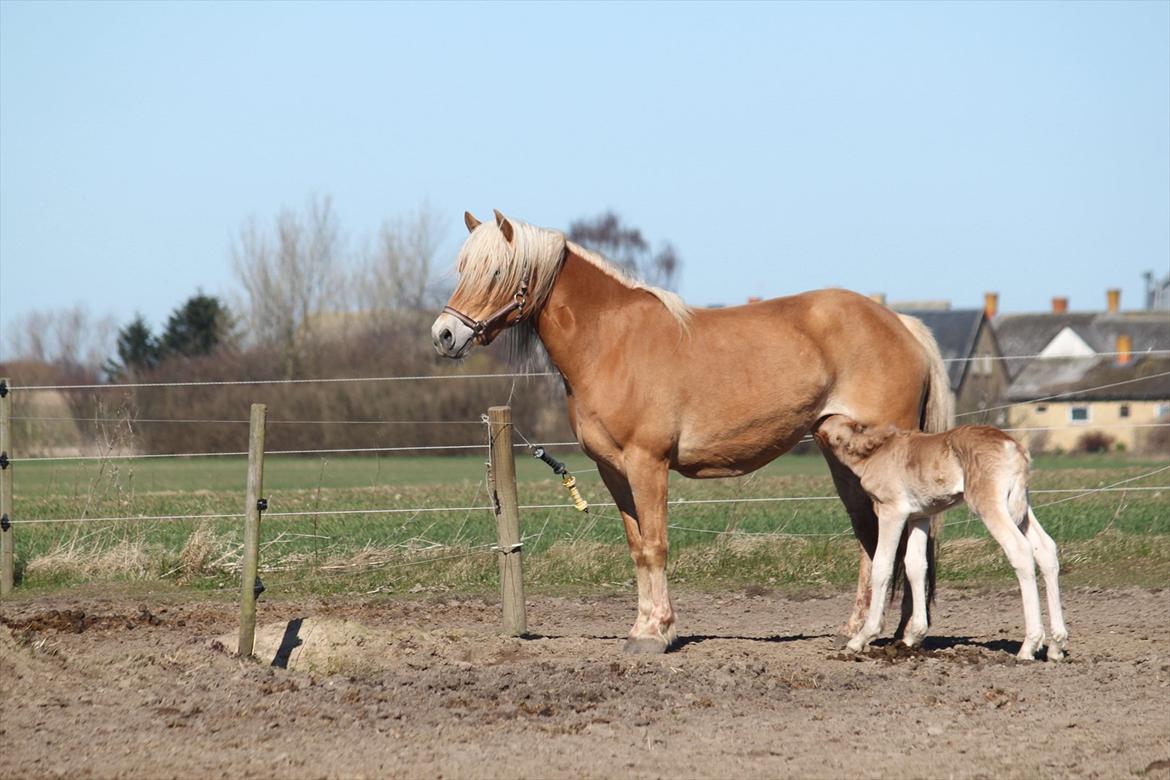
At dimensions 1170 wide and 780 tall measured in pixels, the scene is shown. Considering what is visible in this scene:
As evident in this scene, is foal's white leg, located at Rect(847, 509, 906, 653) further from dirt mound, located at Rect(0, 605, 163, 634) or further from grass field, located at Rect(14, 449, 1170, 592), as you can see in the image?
dirt mound, located at Rect(0, 605, 163, 634)

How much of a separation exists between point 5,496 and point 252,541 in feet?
15.1

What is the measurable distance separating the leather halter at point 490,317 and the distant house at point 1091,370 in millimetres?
32728

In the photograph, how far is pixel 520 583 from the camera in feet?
27.1

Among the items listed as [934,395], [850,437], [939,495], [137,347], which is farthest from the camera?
[137,347]

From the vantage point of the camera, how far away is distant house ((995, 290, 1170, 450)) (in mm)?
45875

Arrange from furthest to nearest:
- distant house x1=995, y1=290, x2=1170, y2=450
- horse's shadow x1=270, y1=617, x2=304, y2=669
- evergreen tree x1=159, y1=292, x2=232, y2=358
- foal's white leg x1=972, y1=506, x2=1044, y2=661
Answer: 1. evergreen tree x1=159, y1=292, x2=232, y2=358
2. distant house x1=995, y1=290, x2=1170, y2=450
3. horse's shadow x1=270, y1=617, x2=304, y2=669
4. foal's white leg x1=972, y1=506, x2=1044, y2=661

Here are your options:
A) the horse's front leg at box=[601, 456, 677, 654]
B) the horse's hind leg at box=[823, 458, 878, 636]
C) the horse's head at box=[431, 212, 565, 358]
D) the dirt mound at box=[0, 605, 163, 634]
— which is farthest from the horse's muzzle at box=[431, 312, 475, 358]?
the dirt mound at box=[0, 605, 163, 634]

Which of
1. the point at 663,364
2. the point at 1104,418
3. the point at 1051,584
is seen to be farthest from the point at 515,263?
the point at 1104,418

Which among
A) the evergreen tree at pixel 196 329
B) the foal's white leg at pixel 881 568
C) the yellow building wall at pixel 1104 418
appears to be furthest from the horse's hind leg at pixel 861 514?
the evergreen tree at pixel 196 329

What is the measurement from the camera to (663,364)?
7.36m

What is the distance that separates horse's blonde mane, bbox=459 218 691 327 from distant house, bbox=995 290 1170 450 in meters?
32.6

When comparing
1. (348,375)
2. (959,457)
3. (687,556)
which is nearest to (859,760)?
(959,457)

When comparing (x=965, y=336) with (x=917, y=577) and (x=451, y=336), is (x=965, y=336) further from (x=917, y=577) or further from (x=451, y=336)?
(x=451, y=336)

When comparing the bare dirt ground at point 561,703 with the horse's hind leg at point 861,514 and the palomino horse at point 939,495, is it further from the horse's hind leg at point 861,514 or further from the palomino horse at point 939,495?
the horse's hind leg at point 861,514
